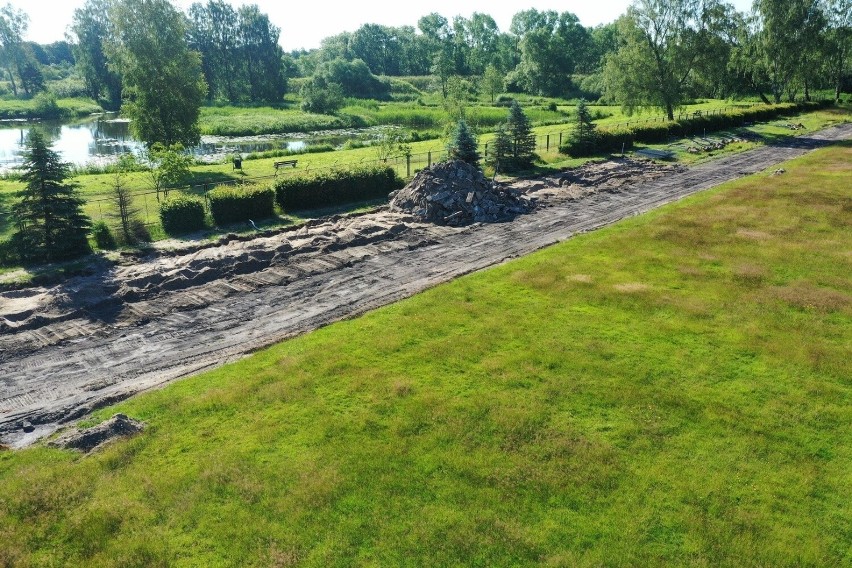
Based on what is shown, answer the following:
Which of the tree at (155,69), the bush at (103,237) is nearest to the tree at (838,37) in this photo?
the tree at (155,69)

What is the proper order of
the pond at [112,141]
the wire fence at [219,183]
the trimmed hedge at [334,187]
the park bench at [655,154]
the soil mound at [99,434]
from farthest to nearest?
the pond at [112,141] < the park bench at [655,154] < the trimmed hedge at [334,187] < the wire fence at [219,183] < the soil mound at [99,434]

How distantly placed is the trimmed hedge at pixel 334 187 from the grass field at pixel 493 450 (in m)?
13.9

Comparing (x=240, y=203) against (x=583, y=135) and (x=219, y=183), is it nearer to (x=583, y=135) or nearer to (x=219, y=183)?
(x=219, y=183)

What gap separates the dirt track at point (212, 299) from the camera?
14.9 metres

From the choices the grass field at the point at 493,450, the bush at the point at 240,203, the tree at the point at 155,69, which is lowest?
the grass field at the point at 493,450

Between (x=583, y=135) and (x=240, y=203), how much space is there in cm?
2859

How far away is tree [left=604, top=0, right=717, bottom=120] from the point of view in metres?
58.0

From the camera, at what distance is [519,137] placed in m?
40.2

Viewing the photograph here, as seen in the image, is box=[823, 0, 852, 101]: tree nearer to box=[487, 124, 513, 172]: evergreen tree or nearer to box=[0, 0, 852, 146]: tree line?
box=[0, 0, 852, 146]: tree line

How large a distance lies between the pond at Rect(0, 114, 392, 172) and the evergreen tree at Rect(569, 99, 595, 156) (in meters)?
25.7

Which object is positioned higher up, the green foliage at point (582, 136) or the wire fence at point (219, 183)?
the green foliage at point (582, 136)

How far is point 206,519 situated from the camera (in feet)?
33.1

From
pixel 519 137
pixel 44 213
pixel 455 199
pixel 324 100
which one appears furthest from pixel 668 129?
pixel 44 213

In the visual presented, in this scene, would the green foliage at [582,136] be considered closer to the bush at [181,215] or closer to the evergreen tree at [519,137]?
the evergreen tree at [519,137]
